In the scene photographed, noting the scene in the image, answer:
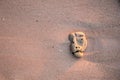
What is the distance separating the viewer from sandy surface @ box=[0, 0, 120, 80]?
1504mm

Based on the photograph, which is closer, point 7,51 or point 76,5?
point 7,51

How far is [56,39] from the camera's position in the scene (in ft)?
5.18

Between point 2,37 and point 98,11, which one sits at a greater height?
point 98,11

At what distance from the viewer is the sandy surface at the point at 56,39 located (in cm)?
150

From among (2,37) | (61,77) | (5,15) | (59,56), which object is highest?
(5,15)

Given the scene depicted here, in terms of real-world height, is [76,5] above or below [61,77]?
above

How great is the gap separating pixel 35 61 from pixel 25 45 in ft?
0.38

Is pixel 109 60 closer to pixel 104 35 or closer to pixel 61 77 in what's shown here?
pixel 104 35

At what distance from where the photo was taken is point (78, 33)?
1.59 m

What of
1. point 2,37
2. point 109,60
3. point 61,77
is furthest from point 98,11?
point 2,37

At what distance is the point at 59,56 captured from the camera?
1543 millimetres

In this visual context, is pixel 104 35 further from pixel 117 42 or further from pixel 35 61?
pixel 35 61

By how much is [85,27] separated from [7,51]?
508 millimetres

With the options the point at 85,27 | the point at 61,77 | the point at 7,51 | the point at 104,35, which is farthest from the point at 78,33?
the point at 7,51
